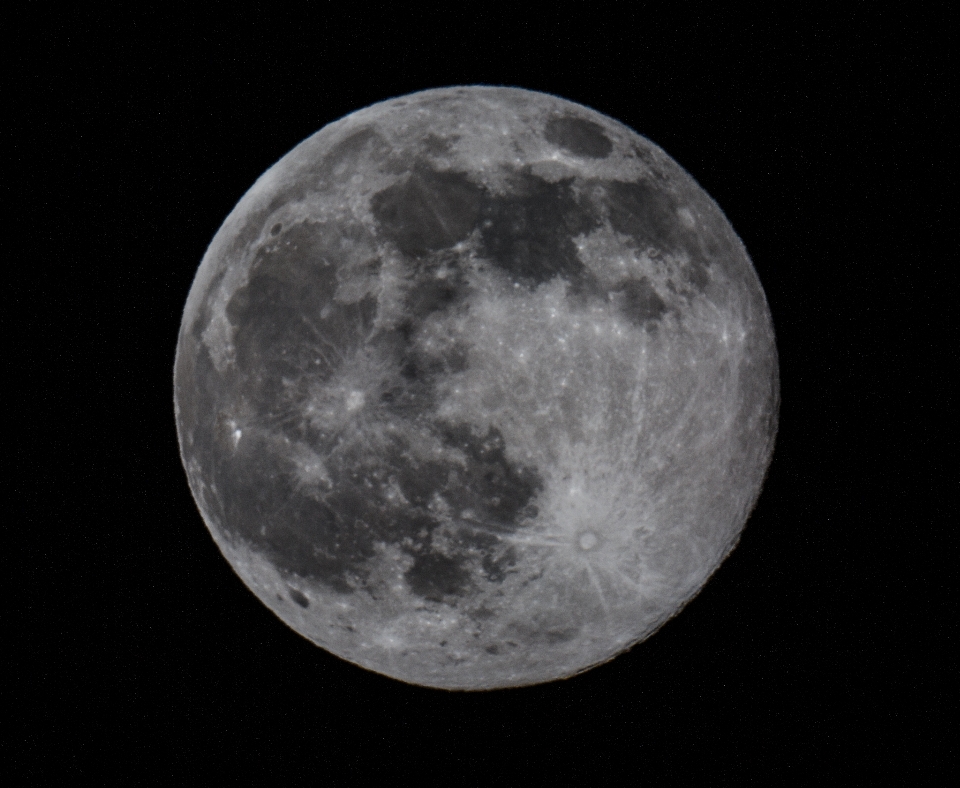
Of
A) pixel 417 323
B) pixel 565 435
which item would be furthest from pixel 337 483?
pixel 565 435

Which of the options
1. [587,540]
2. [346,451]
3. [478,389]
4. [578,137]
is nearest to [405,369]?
[478,389]

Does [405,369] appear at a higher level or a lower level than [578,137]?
lower

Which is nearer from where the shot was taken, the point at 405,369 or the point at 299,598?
the point at 405,369

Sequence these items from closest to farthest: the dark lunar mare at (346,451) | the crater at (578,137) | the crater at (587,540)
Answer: the dark lunar mare at (346,451) < the crater at (587,540) < the crater at (578,137)

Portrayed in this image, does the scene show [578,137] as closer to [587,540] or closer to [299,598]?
[587,540]

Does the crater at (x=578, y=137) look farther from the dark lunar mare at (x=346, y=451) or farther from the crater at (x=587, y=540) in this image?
the crater at (x=587, y=540)

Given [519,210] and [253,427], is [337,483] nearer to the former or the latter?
[253,427]

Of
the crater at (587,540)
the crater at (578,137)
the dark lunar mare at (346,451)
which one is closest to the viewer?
the dark lunar mare at (346,451)

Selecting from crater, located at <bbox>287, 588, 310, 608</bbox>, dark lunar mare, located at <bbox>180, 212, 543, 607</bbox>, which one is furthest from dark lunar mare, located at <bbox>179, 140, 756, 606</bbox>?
crater, located at <bbox>287, 588, 310, 608</bbox>

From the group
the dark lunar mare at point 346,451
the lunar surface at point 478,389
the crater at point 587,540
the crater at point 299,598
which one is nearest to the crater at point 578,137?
the lunar surface at point 478,389
